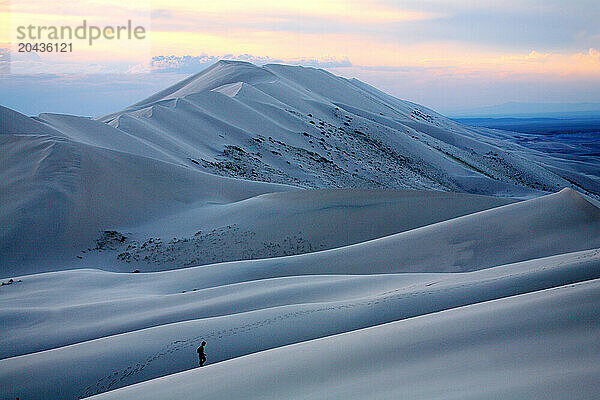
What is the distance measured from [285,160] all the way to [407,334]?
28395mm

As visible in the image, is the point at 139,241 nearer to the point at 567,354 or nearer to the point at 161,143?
the point at 161,143

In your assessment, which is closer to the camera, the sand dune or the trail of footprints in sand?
the sand dune

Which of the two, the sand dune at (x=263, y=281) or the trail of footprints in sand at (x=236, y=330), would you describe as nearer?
the sand dune at (x=263, y=281)

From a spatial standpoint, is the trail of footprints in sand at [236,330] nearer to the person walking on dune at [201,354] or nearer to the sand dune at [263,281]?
the sand dune at [263,281]

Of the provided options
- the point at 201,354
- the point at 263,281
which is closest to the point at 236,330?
the point at 201,354

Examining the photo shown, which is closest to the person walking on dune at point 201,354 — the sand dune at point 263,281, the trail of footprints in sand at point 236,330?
the sand dune at point 263,281

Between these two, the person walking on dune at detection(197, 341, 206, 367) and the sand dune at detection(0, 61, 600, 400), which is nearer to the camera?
the sand dune at detection(0, 61, 600, 400)

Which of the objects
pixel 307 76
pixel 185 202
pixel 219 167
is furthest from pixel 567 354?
pixel 307 76

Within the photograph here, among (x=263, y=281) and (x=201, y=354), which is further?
(x=263, y=281)

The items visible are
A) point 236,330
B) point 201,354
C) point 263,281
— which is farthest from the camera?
point 263,281

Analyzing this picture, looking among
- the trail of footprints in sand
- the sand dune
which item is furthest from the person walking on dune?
the trail of footprints in sand

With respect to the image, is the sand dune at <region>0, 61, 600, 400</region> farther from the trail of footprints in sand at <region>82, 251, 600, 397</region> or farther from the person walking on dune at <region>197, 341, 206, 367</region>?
the person walking on dune at <region>197, 341, 206, 367</region>

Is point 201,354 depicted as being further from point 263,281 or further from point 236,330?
point 263,281

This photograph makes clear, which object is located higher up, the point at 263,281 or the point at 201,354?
the point at 201,354
